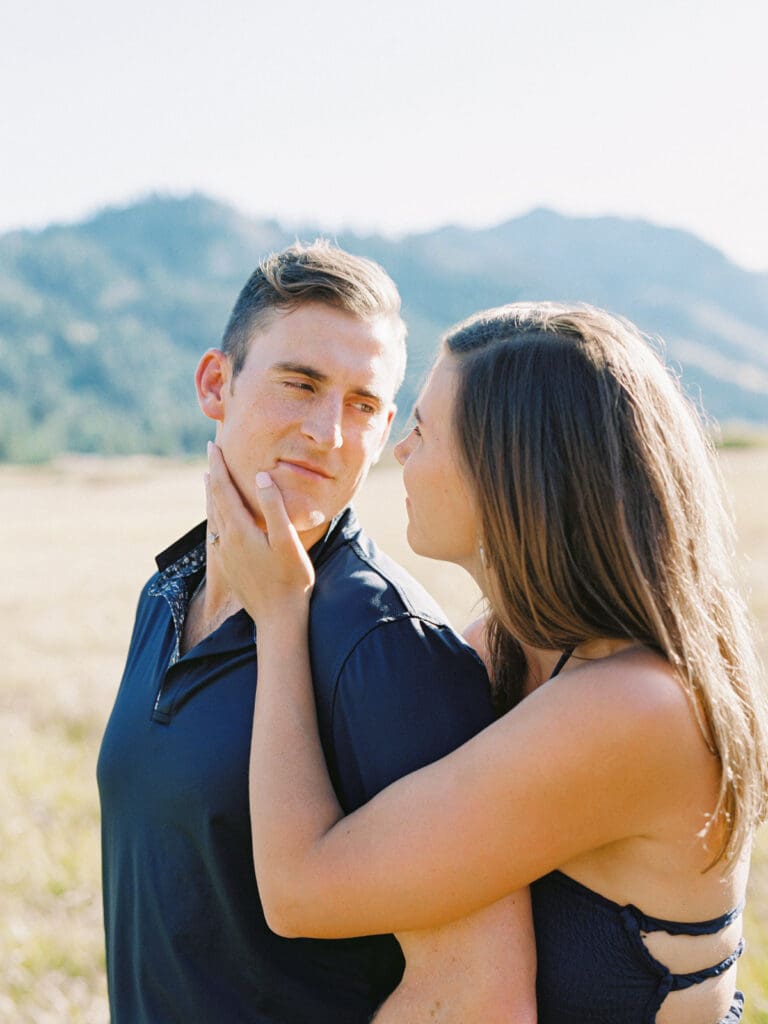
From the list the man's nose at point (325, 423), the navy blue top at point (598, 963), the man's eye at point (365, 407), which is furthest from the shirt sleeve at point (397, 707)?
the man's eye at point (365, 407)

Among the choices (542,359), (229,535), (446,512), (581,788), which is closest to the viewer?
(581,788)

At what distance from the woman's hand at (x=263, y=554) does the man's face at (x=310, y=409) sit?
0.10 metres

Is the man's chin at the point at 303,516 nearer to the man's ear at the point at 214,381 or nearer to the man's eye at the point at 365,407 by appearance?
the man's eye at the point at 365,407

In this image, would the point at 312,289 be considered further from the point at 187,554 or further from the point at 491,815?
the point at 491,815

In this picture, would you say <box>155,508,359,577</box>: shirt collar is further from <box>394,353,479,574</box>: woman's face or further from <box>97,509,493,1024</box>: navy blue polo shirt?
<box>97,509,493,1024</box>: navy blue polo shirt

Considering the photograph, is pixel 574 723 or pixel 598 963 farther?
pixel 598 963

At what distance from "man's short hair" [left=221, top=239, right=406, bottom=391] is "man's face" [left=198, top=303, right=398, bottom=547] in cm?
3

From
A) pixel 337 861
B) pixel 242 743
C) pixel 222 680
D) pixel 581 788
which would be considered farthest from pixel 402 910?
pixel 222 680

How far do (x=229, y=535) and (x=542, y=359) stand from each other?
984mm

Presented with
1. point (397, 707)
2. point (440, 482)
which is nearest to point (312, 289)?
point (440, 482)

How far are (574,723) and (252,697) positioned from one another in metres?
0.87

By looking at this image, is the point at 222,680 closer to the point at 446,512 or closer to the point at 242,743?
the point at 242,743

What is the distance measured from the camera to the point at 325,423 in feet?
9.64

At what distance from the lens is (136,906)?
8.65ft
